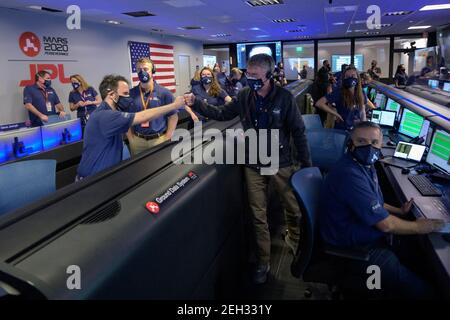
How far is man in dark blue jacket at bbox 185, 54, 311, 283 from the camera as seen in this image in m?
2.30

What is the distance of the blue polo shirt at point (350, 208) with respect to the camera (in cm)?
176

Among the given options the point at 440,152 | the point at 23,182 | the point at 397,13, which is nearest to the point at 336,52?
the point at 397,13

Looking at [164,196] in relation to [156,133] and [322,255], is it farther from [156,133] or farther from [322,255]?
[156,133]

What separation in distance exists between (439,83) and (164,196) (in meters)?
9.70

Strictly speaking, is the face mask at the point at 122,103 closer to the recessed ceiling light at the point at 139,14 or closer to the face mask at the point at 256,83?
the face mask at the point at 256,83

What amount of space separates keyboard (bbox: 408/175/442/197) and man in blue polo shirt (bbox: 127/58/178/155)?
6.79ft

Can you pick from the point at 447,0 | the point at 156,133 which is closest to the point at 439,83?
the point at 447,0

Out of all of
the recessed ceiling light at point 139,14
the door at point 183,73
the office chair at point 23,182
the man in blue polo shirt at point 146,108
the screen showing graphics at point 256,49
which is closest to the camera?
the office chair at point 23,182

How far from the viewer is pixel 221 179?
2.09 m

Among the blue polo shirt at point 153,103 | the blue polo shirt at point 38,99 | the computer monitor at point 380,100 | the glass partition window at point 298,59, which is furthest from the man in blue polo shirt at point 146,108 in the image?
the glass partition window at point 298,59

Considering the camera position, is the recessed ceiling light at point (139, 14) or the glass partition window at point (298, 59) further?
the glass partition window at point (298, 59)

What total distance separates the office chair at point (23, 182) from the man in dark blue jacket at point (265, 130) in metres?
1.28

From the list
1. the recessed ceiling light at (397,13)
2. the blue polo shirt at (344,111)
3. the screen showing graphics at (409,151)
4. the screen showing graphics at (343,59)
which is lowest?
the screen showing graphics at (409,151)

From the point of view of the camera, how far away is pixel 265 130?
2328mm
